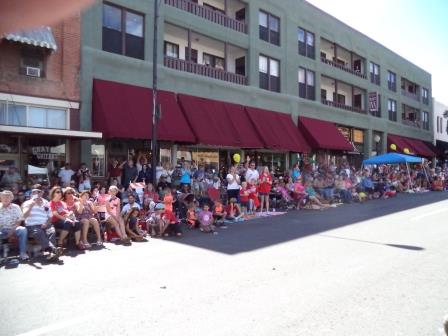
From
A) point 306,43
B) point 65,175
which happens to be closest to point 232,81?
point 306,43

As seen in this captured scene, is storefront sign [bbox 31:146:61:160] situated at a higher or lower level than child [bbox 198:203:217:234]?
higher

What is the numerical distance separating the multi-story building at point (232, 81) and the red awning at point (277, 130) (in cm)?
8

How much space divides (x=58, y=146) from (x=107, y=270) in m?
9.15

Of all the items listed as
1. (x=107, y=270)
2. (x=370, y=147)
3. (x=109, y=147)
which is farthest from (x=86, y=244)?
(x=370, y=147)

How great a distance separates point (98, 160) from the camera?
16.4 m

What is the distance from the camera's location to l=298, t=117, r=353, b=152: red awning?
25131 mm

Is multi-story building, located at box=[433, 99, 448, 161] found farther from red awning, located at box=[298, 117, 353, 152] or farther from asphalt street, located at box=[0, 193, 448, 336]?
asphalt street, located at box=[0, 193, 448, 336]

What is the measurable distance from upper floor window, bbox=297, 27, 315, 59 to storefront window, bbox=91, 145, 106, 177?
15569mm

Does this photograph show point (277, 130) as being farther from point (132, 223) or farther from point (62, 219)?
point (62, 219)

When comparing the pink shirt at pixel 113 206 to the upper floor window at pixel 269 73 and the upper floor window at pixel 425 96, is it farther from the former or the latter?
the upper floor window at pixel 425 96

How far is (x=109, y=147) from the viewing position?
16.8 m

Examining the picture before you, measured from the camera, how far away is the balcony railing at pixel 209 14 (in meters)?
19.1

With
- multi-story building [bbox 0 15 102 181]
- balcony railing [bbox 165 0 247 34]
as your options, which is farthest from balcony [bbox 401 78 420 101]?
multi-story building [bbox 0 15 102 181]

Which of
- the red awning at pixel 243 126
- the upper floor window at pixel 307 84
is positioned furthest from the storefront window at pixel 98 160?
the upper floor window at pixel 307 84
